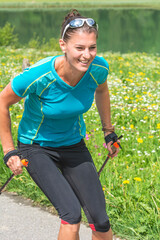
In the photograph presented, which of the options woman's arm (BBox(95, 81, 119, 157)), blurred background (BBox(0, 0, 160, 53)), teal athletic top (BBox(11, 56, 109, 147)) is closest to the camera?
teal athletic top (BBox(11, 56, 109, 147))

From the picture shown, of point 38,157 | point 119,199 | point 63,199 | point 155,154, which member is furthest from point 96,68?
point 155,154

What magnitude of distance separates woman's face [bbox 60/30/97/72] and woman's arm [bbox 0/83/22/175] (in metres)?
0.47

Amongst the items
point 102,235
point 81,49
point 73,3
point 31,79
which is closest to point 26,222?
point 102,235

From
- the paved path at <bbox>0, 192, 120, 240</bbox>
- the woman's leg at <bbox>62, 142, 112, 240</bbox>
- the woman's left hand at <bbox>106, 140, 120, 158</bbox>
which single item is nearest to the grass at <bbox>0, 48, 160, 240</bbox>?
the paved path at <bbox>0, 192, 120, 240</bbox>

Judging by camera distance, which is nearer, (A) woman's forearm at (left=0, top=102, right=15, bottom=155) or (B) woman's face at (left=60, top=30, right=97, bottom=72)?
(B) woman's face at (left=60, top=30, right=97, bottom=72)

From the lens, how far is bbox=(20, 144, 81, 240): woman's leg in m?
2.43

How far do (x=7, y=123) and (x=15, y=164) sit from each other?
31 centimetres

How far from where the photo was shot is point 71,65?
2.55 meters

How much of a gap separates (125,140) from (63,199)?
9.00 feet

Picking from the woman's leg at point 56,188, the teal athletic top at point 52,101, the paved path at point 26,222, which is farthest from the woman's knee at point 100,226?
the paved path at point 26,222

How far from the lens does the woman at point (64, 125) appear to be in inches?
97.0

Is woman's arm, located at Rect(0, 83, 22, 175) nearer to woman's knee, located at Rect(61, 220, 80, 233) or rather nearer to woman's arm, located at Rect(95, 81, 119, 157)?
woman's knee, located at Rect(61, 220, 80, 233)

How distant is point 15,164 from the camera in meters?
2.55

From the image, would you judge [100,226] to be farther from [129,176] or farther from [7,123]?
[129,176]
